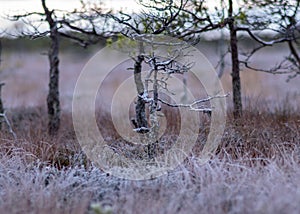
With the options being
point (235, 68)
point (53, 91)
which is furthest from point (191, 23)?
point (53, 91)

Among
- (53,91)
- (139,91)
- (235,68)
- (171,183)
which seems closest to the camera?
(171,183)

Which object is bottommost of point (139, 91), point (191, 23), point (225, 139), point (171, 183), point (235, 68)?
point (171, 183)

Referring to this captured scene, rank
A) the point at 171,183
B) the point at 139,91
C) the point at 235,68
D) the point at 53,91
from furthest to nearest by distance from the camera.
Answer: the point at 53,91
the point at 235,68
the point at 139,91
the point at 171,183

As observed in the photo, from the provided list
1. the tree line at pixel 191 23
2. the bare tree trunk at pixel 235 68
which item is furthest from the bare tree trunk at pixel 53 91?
the bare tree trunk at pixel 235 68

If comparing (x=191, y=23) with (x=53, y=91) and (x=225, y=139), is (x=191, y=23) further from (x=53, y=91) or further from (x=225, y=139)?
(x=53, y=91)

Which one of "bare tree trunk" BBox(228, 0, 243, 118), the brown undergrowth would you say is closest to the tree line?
"bare tree trunk" BBox(228, 0, 243, 118)

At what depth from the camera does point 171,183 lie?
3344 millimetres

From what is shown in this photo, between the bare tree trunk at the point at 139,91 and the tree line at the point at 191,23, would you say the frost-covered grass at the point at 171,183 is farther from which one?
the tree line at the point at 191,23

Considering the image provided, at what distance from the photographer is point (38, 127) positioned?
224 inches

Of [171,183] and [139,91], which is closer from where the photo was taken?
[171,183]

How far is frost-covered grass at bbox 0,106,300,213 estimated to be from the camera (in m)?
2.86

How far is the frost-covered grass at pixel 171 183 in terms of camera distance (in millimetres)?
2855

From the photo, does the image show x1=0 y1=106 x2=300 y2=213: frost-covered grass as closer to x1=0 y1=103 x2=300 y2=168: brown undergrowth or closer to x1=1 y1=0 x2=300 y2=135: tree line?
x1=0 y1=103 x2=300 y2=168: brown undergrowth

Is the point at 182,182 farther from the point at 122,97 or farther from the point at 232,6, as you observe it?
the point at 122,97
